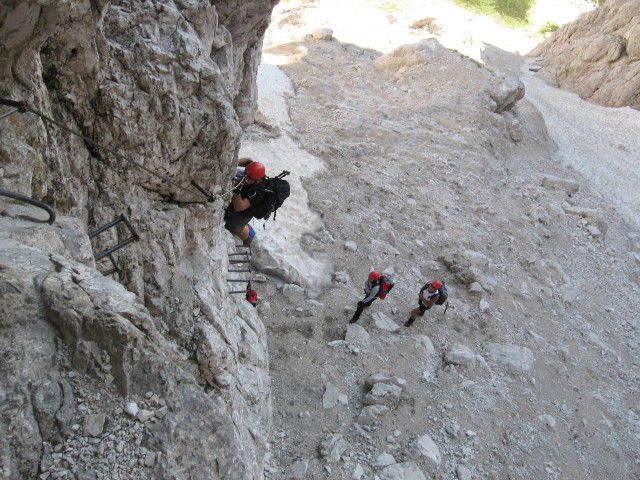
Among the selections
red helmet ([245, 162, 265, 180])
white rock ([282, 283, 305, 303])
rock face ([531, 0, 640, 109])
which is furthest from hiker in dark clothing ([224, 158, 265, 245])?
rock face ([531, 0, 640, 109])

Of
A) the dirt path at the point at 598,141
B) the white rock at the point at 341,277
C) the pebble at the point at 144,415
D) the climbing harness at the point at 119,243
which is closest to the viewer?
the pebble at the point at 144,415

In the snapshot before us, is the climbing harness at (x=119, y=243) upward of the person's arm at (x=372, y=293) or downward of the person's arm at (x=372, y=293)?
upward

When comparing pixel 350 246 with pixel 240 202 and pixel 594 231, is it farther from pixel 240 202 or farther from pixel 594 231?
pixel 594 231

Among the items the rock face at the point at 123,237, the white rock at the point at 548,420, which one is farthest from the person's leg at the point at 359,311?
the white rock at the point at 548,420

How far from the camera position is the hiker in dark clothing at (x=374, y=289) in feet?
37.0

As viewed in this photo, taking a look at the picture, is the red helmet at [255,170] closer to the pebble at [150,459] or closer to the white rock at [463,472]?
the pebble at [150,459]

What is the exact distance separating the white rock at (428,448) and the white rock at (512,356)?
12.8 ft

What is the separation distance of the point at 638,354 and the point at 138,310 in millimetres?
16149

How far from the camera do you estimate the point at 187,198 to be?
7.19 meters

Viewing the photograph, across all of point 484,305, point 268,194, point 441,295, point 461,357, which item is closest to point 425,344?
point 461,357

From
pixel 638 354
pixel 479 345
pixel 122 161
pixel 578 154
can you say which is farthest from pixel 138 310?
pixel 578 154

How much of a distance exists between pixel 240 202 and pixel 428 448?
20.6 feet

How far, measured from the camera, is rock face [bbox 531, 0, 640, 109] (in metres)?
33.1

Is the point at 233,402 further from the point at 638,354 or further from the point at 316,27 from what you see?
the point at 316,27
